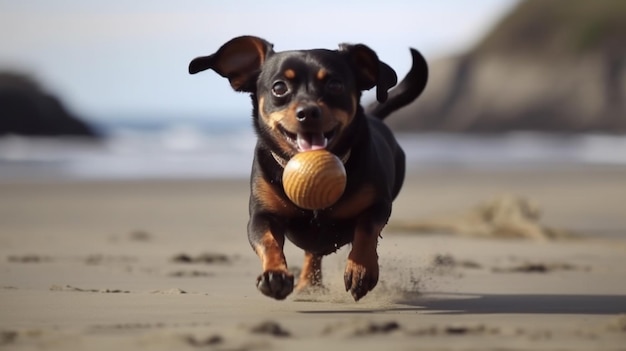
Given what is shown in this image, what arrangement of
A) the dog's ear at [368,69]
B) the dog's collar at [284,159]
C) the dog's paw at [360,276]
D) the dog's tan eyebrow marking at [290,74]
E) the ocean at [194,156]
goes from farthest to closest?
the ocean at [194,156], the dog's ear at [368,69], the dog's collar at [284,159], the dog's tan eyebrow marking at [290,74], the dog's paw at [360,276]

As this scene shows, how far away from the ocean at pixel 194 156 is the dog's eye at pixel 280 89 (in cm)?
1226

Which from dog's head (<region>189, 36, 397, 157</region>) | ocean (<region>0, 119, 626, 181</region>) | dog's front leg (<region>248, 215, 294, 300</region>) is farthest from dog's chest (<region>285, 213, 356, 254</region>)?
ocean (<region>0, 119, 626, 181</region>)

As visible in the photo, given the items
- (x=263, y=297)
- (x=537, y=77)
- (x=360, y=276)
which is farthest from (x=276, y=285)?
(x=537, y=77)

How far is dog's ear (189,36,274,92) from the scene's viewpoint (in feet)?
21.9

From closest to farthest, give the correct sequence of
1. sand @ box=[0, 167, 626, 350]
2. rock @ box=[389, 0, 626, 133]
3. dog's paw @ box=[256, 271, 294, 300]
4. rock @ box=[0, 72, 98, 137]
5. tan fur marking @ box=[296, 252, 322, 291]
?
sand @ box=[0, 167, 626, 350] → dog's paw @ box=[256, 271, 294, 300] → tan fur marking @ box=[296, 252, 322, 291] → rock @ box=[0, 72, 98, 137] → rock @ box=[389, 0, 626, 133]

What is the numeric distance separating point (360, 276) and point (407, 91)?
2.27 meters

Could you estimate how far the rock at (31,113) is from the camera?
95.7 feet

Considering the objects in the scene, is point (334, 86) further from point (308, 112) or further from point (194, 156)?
point (194, 156)

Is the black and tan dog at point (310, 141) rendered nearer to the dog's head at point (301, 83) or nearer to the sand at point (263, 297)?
the dog's head at point (301, 83)

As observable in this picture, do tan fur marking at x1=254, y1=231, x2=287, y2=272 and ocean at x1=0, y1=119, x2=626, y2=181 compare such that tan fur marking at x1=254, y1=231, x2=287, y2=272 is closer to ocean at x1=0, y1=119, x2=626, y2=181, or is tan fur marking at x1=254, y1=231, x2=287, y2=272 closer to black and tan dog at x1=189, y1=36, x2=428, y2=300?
black and tan dog at x1=189, y1=36, x2=428, y2=300

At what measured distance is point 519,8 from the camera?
161ft

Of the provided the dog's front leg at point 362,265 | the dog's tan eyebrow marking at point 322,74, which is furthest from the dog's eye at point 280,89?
the dog's front leg at point 362,265

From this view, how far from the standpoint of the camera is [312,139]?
626 cm

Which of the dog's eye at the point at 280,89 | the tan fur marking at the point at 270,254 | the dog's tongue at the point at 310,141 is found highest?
the dog's eye at the point at 280,89
